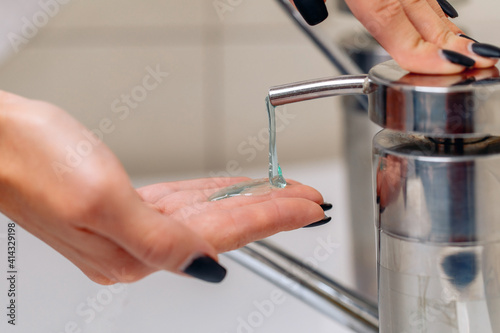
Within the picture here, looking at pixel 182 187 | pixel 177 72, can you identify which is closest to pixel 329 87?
pixel 182 187

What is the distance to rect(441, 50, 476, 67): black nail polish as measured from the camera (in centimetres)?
27

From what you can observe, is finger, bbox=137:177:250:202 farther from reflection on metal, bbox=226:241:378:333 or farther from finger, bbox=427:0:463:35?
finger, bbox=427:0:463:35

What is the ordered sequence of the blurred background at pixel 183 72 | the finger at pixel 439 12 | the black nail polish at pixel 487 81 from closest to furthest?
the black nail polish at pixel 487 81, the finger at pixel 439 12, the blurred background at pixel 183 72

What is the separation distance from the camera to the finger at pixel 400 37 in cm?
28

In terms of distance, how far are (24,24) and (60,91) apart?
159mm

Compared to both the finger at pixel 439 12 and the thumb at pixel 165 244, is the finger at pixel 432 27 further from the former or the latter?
the thumb at pixel 165 244

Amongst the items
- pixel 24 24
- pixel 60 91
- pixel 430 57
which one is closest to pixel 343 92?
pixel 430 57

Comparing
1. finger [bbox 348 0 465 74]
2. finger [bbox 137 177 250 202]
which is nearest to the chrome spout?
finger [bbox 348 0 465 74]

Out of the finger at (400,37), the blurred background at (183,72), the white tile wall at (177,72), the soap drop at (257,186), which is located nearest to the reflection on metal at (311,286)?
the soap drop at (257,186)

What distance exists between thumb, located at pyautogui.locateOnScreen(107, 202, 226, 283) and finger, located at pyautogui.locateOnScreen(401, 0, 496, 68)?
0.15 m

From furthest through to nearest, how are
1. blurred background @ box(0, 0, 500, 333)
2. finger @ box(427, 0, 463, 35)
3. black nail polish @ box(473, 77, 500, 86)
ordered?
blurred background @ box(0, 0, 500, 333) < finger @ box(427, 0, 463, 35) < black nail polish @ box(473, 77, 500, 86)

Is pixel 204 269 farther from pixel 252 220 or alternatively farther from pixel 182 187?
pixel 182 187

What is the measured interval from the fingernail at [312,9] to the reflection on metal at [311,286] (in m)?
0.14

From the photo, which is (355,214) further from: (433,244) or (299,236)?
(433,244)
